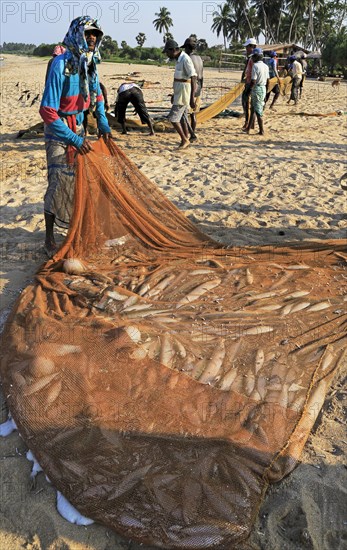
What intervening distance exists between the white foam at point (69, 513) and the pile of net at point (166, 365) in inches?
1.4

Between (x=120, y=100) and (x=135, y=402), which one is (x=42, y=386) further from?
(x=120, y=100)

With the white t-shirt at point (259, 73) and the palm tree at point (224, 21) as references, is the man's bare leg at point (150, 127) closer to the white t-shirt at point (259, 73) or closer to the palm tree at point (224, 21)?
the white t-shirt at point (259, 73)

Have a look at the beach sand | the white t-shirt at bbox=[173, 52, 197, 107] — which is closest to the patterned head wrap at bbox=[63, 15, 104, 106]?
the beach sand

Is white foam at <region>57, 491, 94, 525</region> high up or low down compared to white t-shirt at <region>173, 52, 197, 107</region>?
down

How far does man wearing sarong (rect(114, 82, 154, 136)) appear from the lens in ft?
29.1

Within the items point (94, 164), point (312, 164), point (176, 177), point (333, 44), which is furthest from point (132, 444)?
point (333, 44)

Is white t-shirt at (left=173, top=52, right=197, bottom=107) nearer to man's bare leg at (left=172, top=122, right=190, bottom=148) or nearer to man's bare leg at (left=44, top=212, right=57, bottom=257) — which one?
man's bare leg at (left=172, top=122, right=190, bottom=148)

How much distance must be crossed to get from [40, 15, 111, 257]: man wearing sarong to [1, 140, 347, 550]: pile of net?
30 cm

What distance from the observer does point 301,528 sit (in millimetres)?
1951

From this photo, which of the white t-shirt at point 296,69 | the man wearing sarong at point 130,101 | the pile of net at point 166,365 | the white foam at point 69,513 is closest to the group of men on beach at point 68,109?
the pile of net at point 166,365

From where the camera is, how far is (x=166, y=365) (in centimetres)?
261

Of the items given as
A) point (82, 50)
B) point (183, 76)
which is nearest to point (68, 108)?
point (82, 50)

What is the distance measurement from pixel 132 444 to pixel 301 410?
90 centimetres

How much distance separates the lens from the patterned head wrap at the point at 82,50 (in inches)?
145
